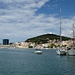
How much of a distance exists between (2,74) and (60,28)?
78.8 metres

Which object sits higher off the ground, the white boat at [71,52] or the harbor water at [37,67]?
the white boat at [71,52]

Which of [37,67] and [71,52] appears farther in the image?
[71,52]

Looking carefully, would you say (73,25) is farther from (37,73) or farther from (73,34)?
(37,73)

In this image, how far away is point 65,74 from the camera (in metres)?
47.0

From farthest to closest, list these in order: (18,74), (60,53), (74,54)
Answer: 1. (60,53)
2. (74,54)
3. (18,74)

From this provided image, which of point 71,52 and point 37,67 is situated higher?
point 71,52

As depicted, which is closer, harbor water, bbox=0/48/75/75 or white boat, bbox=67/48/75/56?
harbor water, bbox=0/48/75/75

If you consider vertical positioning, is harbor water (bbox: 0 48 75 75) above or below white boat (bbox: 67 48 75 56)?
below

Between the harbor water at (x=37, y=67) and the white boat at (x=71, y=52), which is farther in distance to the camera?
the white boat at (x=71, y=52)

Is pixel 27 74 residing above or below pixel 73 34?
below

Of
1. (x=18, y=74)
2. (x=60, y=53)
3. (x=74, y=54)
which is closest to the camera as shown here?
(x=18, y=74)

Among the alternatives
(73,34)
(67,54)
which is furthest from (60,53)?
(73,34)

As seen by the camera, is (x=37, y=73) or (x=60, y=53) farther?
(x=60, y=53)

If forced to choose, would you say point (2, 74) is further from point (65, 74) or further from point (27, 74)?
point (65, 74)
